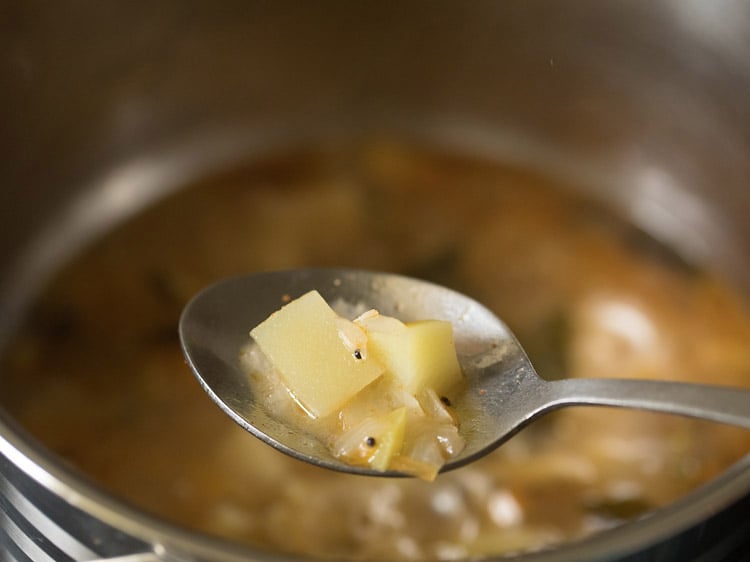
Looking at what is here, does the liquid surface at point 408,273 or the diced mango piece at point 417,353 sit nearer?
the diced mango piece at point 417,353

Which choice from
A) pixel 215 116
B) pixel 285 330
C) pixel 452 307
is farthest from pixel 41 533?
pixel 215 116

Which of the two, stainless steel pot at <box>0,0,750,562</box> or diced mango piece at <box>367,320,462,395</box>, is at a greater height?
stainless steel pot at <box>0,0,750,562</box>

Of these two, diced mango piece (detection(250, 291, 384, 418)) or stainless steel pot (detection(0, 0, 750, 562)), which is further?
stainless steel pot (detection(0, 0, 750, 562))

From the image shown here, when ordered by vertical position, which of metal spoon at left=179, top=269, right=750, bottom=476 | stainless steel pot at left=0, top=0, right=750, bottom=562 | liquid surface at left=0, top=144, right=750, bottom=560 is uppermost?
stainless steel pot at left=0, top=0, right=750, bottom=562

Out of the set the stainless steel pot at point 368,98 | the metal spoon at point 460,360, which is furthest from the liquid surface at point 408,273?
the metal spoon at point 460,360

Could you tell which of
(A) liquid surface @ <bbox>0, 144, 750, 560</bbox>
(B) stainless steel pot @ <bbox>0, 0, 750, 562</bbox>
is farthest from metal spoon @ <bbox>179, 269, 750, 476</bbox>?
(B) stainless steel pot @ <bbox>0, 0, 750, 562</bbox>

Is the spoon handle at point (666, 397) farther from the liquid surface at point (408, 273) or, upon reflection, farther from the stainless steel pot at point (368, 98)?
the stainless steel pot at point (368, 98)

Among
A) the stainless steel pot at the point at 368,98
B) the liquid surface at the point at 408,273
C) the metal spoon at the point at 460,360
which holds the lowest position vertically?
the liquid surface at the point at 408,273

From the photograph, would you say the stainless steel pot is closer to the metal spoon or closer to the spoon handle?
the metal spoon
